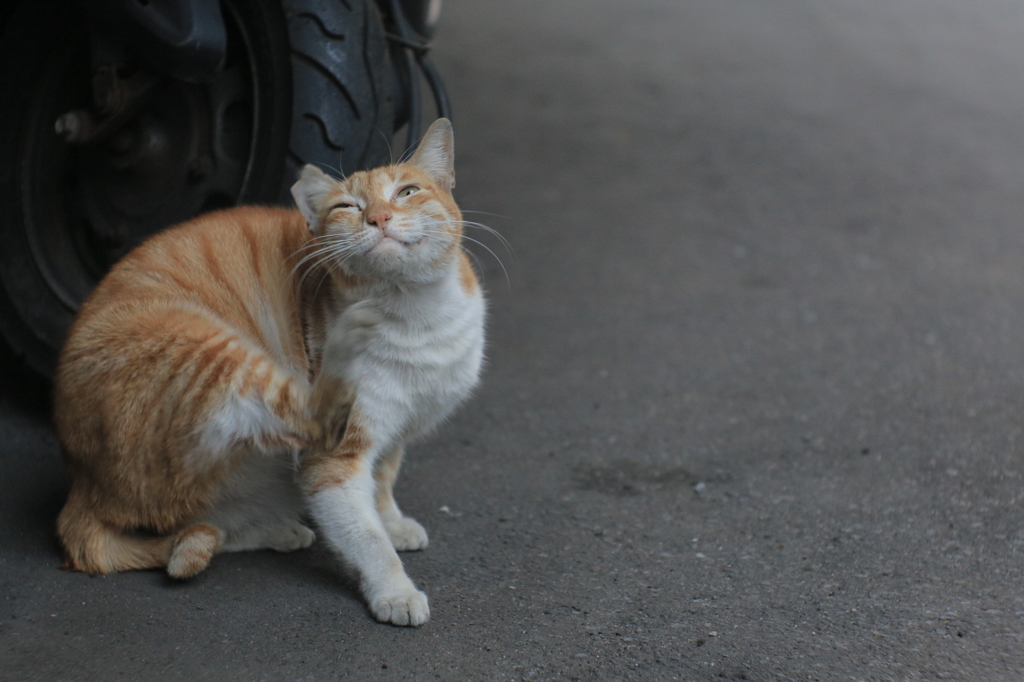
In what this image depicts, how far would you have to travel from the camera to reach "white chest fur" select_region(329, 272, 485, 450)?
2.16 metres

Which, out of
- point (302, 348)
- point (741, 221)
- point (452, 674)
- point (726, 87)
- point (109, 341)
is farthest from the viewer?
point (726, 87)

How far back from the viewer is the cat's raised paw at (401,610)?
2.05 m

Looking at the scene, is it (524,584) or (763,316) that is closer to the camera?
(524,584)

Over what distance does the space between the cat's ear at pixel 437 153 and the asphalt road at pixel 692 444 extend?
3.23 ft

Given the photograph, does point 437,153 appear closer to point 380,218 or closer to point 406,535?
point 380,218

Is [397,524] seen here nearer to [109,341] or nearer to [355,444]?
[355,444]

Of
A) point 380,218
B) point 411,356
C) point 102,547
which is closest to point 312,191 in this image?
point 380,218

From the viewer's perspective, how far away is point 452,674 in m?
1.89

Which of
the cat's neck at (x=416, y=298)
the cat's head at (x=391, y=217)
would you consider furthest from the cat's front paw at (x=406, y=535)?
the cat's head at (x=391, y=217)

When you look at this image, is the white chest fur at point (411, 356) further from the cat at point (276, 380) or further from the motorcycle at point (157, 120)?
the motorcycle at point (157, 120)

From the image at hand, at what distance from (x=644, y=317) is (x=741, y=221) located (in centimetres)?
149

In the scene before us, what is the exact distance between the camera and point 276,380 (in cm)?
210

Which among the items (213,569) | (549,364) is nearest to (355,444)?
(213,569)

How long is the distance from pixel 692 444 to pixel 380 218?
157 cm
